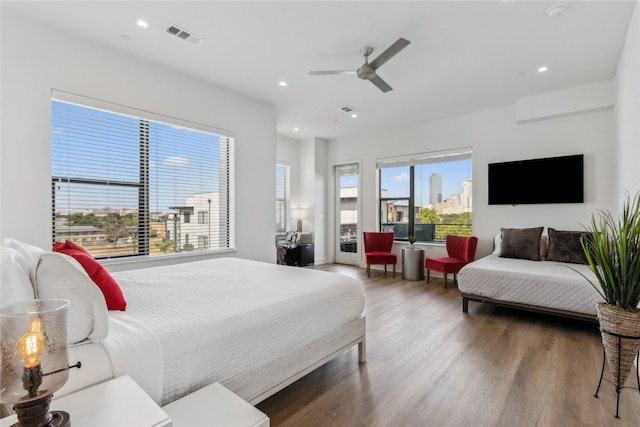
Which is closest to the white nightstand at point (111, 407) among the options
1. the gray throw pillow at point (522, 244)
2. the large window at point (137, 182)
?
the large window at point (137, 182)

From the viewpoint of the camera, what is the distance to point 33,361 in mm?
852

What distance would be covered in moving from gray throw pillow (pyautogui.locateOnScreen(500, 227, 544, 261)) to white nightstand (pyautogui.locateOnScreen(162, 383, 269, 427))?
4.15m

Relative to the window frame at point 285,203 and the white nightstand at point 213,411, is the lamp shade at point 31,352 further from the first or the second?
the window frame at point 285,203

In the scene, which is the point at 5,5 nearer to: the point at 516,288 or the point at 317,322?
the point at 317,322

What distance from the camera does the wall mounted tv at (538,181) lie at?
426cm

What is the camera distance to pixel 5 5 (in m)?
2.55

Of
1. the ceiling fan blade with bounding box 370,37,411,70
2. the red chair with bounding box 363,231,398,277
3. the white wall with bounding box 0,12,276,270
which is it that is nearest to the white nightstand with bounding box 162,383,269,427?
the white wall with bounding box 0,12,276,270

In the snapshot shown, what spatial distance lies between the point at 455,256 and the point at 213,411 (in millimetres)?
4776

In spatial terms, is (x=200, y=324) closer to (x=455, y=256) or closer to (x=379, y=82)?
(x=379, y=82)

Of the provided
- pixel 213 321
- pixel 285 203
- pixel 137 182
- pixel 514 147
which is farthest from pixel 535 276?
pixel 285 203

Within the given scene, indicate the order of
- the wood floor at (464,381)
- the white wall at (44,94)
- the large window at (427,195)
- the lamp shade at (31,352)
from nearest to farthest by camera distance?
1. the lamp shade at (31,352)
2. the wood floor at (464,381)
3. the white wall at (44,94)
4. the large window at (427,195)

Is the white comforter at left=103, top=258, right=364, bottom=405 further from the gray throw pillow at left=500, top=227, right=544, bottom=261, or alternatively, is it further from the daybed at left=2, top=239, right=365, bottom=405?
the gray throw pillow at left=500, top=227, right=544, bottom=261

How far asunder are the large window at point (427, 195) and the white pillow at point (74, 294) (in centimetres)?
540

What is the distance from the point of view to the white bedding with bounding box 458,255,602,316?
3.00 metres
